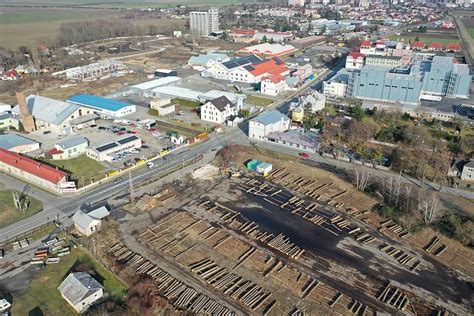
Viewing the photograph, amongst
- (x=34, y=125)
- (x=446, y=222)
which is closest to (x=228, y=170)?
(x=446, y=222)

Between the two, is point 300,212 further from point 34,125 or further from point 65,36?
point 65,36

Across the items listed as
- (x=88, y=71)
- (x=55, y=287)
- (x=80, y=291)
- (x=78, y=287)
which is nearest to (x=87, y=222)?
(x=55, y=287)

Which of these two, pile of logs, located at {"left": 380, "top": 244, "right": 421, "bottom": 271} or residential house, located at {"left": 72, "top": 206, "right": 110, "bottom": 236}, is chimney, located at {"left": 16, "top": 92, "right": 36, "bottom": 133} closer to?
residential house, located at {"left": 72, "top": 206, "right": 110, "bottom": 236}

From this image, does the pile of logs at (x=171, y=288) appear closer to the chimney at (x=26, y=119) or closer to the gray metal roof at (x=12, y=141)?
the gray metal roof at (x=12, y=141)

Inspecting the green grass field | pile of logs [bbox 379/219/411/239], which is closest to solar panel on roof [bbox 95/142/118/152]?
pile of logs [bbox 379/219/411/239]

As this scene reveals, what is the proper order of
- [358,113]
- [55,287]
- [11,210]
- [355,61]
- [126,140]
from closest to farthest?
[55,287]
[11,210]
[126,140]
[358,113]
[355,61]

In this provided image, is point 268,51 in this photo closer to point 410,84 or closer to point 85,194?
point 410,84

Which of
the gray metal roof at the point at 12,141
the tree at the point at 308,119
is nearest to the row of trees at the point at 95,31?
the gray metal roof at the point at 12,141
